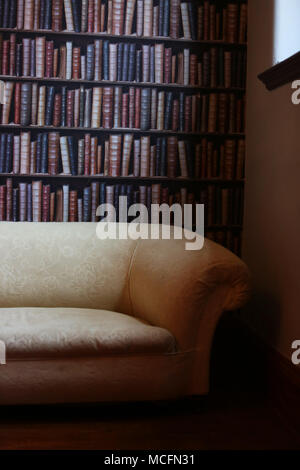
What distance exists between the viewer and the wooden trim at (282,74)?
2.47m

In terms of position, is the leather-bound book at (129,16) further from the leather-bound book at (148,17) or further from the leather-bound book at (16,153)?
the leather-bound book at (16,153)

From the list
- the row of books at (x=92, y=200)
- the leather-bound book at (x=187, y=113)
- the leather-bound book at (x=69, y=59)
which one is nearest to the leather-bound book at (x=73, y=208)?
the row of books at (x=92, y=200)

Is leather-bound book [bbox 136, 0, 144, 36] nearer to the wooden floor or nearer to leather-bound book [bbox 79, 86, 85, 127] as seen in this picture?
leather-bound book [bbox 79, 86, 85, 127]

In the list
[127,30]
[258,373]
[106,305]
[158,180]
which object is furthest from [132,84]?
[258,373]

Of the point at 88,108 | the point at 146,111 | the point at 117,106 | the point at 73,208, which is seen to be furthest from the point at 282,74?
the point at 73,208

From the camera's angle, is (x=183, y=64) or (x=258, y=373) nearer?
(x=258, y=373)

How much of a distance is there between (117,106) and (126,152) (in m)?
0.29

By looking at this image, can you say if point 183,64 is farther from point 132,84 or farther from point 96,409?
point 96,409

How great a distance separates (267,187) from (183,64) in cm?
105

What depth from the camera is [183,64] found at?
353 cm

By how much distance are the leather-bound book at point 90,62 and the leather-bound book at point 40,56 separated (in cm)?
27

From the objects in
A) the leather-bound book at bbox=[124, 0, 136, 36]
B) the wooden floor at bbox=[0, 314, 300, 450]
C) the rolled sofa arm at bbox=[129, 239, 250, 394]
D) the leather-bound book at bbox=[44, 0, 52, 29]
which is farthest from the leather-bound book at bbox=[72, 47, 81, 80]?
the wooden floor at bbox=[0, 314, 300, 450]

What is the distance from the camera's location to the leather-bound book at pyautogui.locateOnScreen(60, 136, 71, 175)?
3508mm

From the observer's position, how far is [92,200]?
3545 mm
